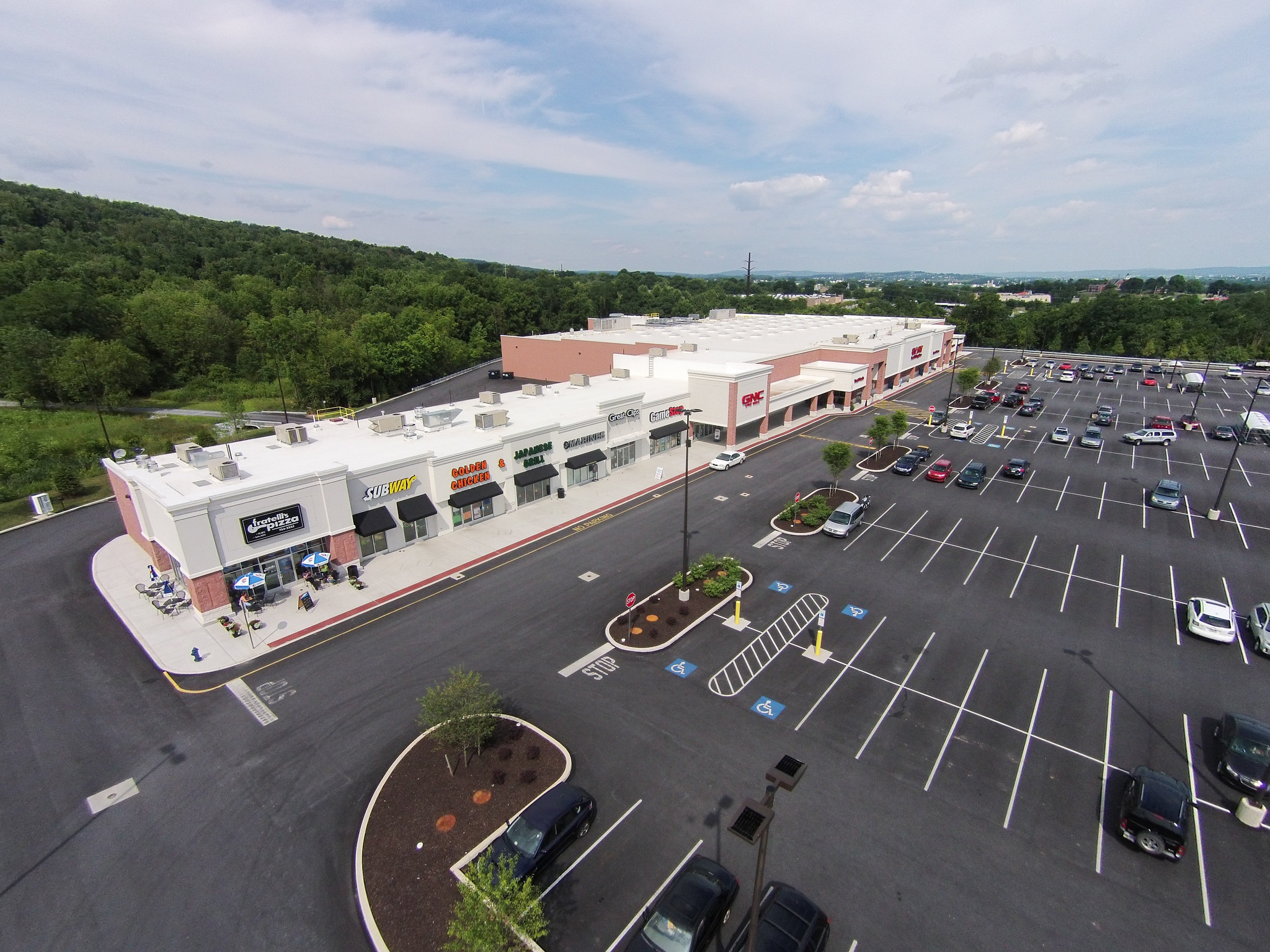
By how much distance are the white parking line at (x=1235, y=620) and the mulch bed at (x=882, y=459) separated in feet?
72.6

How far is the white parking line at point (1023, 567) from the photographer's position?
99.4ft

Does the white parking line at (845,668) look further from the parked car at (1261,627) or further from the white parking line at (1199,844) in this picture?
the parked car at (1261,627)

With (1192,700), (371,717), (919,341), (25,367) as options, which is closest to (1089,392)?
(919,341)

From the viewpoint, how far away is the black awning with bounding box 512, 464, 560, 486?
39.3 meters

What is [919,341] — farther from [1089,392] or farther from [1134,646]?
[1134,646]

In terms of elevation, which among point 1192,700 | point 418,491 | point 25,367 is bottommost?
point 1192,700

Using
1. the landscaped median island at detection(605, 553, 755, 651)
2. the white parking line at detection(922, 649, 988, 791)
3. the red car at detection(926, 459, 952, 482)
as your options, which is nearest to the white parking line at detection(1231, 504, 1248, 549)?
the red car at detection(926, 459, 952, 482)

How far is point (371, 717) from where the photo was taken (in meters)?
21.7

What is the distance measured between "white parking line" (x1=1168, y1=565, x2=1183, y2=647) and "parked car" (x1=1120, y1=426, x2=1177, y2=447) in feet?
105

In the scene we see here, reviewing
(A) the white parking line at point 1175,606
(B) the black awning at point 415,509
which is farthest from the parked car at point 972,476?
(B) the black awning at point 415,509

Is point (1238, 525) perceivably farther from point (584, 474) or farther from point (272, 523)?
point (272, 523)

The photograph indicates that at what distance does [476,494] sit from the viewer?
3681cm

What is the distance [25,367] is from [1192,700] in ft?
345

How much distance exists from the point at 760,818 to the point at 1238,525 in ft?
153
